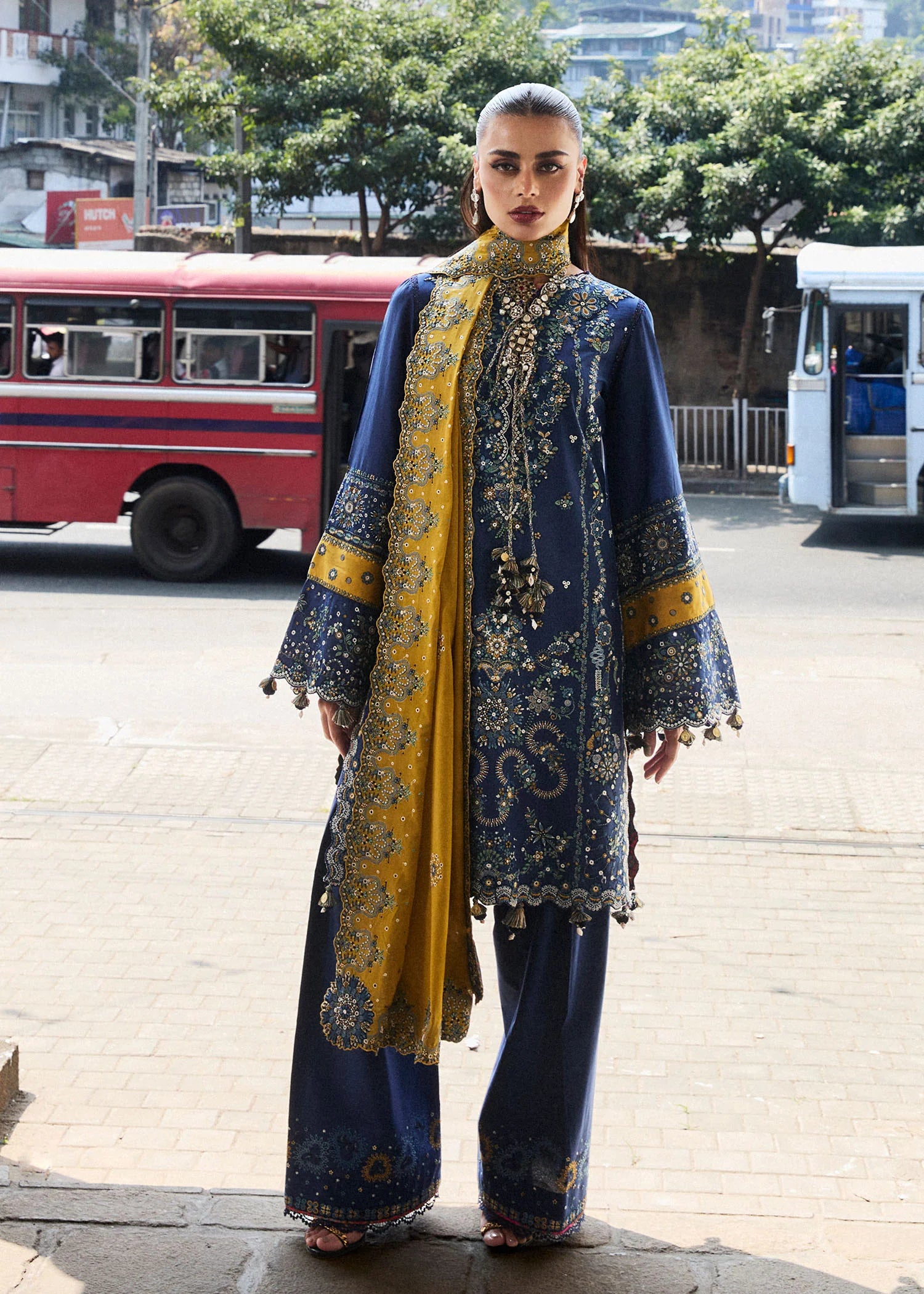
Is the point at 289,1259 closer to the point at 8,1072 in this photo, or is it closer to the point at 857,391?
the point at 8,1072

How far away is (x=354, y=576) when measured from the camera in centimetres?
249

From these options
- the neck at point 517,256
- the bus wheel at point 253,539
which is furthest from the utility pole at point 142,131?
the neck at point 517,256


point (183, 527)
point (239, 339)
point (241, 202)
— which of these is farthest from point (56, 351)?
point (241, 202)

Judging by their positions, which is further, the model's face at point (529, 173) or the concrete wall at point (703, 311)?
the concrete wall at point (703, 311)

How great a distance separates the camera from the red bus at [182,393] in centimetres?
1138

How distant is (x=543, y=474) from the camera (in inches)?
96.3

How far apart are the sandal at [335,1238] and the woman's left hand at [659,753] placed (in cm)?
92

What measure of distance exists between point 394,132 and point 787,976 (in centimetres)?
1734

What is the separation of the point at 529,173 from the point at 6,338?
9864 millimetres

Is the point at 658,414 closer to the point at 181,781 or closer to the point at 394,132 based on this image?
the point at 181,781

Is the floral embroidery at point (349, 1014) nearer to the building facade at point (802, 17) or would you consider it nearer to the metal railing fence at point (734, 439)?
the metal railing fence at point (734, 439)

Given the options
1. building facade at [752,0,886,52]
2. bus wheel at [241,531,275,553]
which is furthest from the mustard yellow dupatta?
building facade at [752,0,886,52]

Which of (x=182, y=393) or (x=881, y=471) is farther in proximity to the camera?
(x=881, y=471)

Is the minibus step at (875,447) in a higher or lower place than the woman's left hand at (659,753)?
higher
